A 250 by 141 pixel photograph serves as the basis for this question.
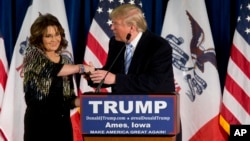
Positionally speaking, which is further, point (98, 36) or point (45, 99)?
point (98, 36)

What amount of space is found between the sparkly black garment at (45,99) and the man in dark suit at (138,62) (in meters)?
0.38

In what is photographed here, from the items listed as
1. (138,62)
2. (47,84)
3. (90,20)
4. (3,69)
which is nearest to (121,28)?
(138,62)

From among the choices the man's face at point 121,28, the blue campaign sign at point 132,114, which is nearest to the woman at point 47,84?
the man's face at point 121,28

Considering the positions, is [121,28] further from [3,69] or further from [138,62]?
[3,69]

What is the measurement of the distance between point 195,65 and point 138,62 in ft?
5.80

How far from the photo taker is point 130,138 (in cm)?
251

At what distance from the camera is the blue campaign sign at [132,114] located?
2.50 metres

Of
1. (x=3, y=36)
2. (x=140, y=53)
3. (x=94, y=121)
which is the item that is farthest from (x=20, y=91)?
(x=94, y=121)

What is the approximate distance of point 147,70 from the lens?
3.01 metres

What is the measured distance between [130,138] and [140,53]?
0.68m

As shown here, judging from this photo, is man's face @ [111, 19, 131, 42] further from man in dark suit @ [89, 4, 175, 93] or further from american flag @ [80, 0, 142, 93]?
american flag @ [80, 0, 142, 93]

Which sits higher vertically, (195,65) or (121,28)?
(121,28)

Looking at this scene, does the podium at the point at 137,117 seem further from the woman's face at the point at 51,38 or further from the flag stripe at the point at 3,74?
the flag stripe at the point at 3,74

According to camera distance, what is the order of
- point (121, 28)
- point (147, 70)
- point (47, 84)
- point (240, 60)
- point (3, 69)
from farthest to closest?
point (3, 69)
point (240, 60)
point (47, 84)
point (121, 28)
point (147, 70)
